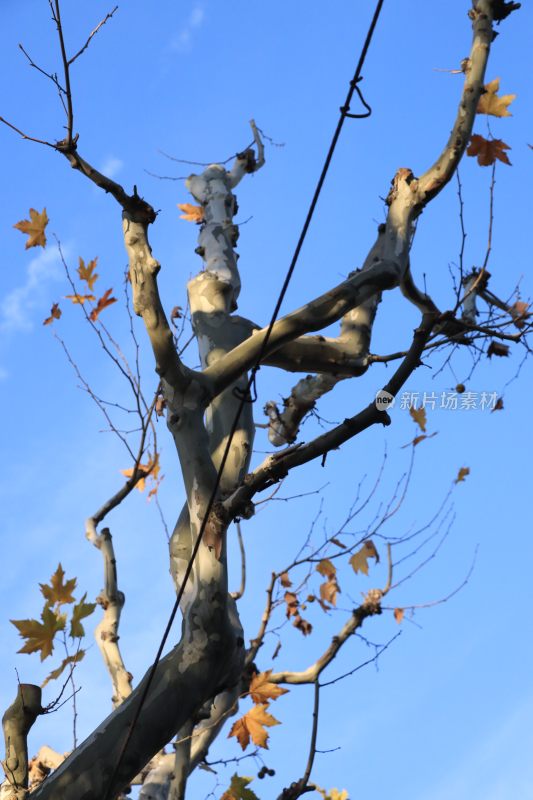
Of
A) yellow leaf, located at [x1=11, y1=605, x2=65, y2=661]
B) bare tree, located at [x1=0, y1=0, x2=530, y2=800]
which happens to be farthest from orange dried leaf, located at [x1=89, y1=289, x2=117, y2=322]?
yellow leaf, located at [x1=11, y1=605, x2=65, y2=661]

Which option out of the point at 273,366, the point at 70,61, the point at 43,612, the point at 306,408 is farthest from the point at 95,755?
the point at 306,408

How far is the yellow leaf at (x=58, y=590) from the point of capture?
12.2ft

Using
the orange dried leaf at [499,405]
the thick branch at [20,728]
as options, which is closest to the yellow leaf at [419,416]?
the orange dried leaf at [499,405]

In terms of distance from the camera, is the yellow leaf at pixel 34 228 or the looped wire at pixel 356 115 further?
the yellow leaf at pixel 34 228

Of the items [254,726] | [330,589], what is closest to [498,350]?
[330,589]

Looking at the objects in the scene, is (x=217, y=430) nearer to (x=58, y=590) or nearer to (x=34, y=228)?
(x=58, y=590)

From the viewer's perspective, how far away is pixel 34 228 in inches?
181

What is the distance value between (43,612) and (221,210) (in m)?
2.73

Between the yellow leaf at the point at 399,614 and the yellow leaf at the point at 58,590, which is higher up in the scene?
the yellow leaf at the point at 399,614

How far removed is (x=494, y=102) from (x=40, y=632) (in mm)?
3342

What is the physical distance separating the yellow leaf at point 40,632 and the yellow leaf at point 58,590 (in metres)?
0.35

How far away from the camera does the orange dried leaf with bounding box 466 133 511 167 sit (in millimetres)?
4590

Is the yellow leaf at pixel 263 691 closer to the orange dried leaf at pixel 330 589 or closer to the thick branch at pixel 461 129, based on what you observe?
the orange dried leaf at pixel 330 589

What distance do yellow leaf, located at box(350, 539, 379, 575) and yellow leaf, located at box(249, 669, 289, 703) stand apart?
134 cm
